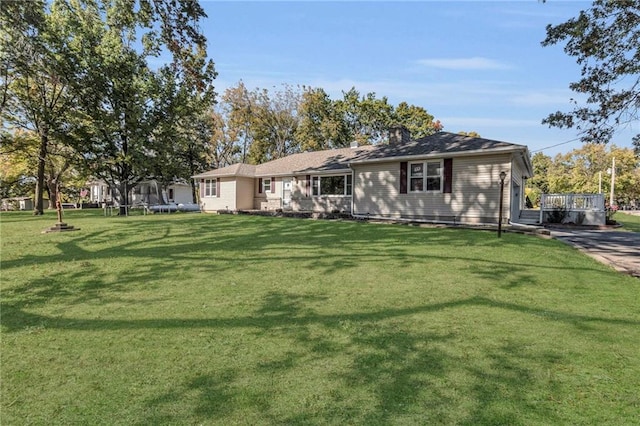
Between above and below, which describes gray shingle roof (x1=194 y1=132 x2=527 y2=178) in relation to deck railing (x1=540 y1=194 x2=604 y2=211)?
above

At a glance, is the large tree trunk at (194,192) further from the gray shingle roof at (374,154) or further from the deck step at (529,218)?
the deck step at (529,218)

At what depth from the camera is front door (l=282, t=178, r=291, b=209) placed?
2322 cm

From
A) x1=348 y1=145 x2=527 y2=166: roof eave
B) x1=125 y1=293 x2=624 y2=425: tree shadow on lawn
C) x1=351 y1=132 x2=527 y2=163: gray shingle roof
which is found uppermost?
x1=351 y1=132 x2=527 y2=163: gray shingle roof

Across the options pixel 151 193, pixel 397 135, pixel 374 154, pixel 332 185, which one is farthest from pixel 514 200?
pixel 151 193

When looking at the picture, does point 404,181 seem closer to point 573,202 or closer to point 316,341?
point 573,202

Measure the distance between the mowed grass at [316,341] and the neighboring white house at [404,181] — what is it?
6.92m

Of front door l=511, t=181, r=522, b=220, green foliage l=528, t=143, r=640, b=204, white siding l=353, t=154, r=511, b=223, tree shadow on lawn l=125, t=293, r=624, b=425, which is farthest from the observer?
green foliage l=528, t=143, r=640, b=204

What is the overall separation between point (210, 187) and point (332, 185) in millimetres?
10837

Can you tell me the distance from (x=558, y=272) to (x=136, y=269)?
8.06 m

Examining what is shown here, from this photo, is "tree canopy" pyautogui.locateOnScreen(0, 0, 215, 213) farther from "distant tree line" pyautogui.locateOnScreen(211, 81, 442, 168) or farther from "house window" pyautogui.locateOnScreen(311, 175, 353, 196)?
"distant tree line" pyautogui.locateOnScreen(211, 81, 442, 168)

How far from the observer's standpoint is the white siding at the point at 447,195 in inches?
554

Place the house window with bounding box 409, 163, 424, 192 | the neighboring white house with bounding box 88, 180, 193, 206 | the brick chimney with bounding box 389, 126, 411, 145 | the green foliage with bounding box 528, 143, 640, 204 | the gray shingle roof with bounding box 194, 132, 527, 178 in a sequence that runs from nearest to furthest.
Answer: the gray shingle roof with bounding box 194, 132, 527, 178
the house window with bounding box 409, 163, 424, 192
the brick chimney with bounding box 389, 126, 411, 145
the neighboring white house with bounding box 88, 180, 193, 206
the green foliage with bounding box 528, 143, 640, 204

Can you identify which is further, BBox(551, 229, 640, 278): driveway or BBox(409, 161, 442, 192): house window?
BBox(409, 161, 442, 192): house window

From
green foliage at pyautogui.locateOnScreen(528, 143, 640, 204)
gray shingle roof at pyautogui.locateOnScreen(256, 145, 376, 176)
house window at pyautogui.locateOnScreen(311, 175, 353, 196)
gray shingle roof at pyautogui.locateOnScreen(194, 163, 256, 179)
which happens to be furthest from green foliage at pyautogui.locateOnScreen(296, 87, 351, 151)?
green foliage at pyautogui.locateOnScreen(528, 143, 640, 204)
